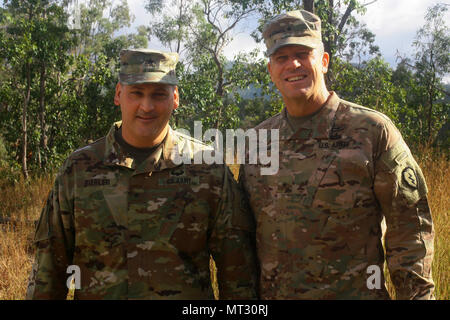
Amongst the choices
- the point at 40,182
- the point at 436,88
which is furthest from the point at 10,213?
the point at 436,88

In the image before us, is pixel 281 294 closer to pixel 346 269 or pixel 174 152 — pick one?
pixel 346 269

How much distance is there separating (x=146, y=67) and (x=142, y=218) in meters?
0.79

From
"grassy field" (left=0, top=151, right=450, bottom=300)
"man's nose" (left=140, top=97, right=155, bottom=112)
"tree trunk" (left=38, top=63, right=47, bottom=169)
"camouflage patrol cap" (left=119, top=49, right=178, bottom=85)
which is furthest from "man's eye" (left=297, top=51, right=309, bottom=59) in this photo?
"tree trunk" (left=38, top=63, right=47, bottom=169)

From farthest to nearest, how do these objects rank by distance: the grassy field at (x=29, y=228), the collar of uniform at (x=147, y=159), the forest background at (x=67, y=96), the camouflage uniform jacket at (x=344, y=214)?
the forest background at (x=67, y=96)
the grassy field at (x=29, y=228)
the collar of uniform at (x=147, y=159)
the camouflage uniform jacket at (x=344, y=214)

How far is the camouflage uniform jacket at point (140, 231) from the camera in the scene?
215 centimetres

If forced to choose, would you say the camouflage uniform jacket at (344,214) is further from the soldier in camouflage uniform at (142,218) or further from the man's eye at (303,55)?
the man's eye at (303,55)

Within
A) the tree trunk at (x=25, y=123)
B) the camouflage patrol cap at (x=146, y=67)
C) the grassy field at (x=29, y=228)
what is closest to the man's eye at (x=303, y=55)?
the camouflage patrol cap at (x=146, y=67)

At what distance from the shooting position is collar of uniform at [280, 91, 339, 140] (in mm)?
2287

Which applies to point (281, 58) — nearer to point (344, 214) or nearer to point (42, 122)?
point (344, 214)

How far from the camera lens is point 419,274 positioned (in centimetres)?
202

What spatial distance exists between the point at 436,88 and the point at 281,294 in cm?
1374

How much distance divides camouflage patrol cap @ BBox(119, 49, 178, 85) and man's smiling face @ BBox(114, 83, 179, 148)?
34 mm

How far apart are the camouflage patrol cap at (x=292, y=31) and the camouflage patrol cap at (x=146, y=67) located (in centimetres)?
58

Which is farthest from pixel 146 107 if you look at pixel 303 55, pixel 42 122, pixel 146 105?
pixel 42 122
